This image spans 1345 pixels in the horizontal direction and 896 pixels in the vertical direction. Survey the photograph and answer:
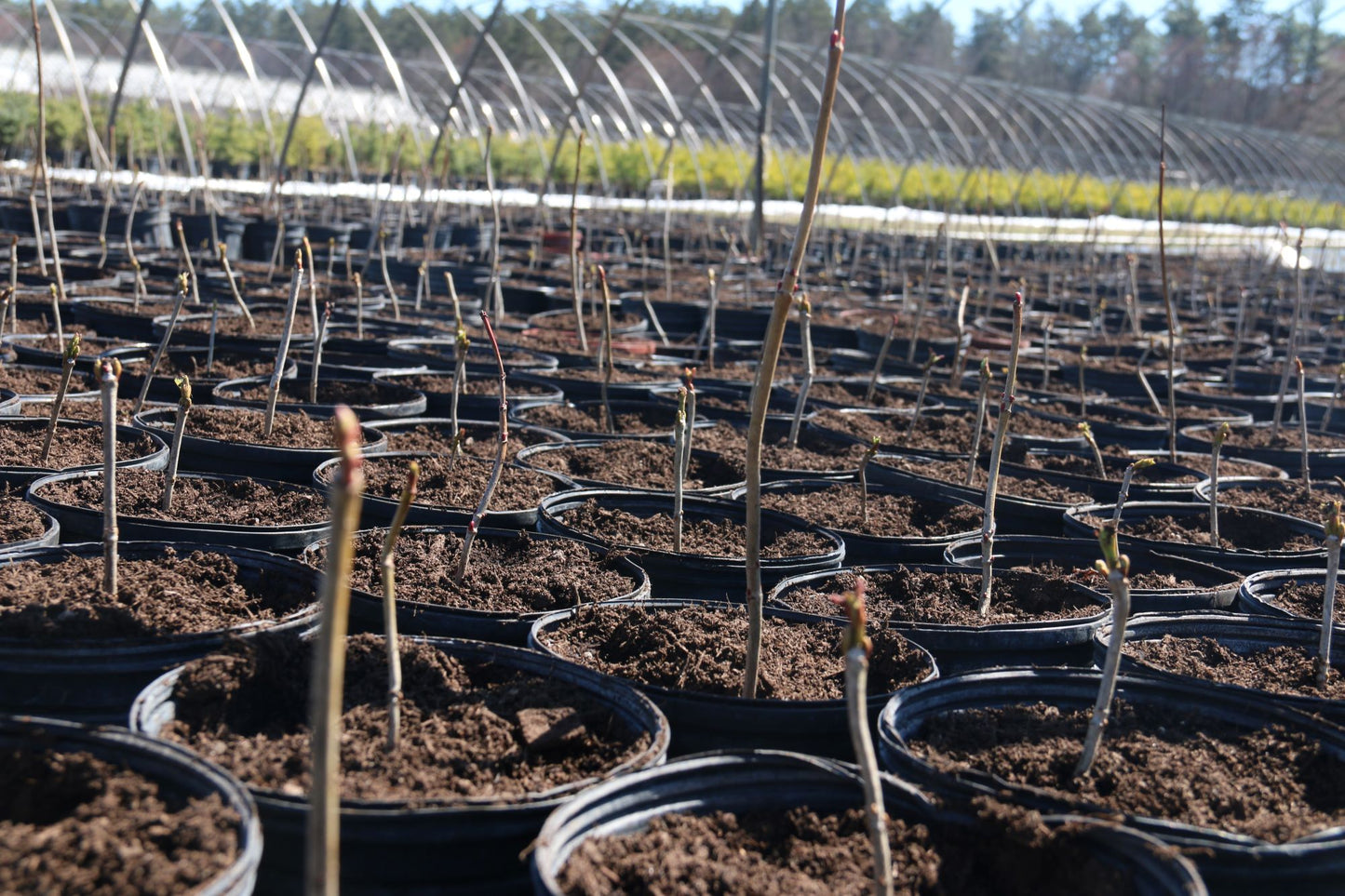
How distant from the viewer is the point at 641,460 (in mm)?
4375

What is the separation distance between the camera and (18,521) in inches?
113

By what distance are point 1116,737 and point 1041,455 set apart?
297 centimetres

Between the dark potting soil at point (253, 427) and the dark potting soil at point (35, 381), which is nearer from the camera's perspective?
the dark potting soil at point (253, 427)

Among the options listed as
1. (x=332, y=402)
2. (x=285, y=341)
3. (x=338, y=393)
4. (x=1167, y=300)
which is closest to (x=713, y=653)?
(x=285, y=341)

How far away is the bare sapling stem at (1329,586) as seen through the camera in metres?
2.33

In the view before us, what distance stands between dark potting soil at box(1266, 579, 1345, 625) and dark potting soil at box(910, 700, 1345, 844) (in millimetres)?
960

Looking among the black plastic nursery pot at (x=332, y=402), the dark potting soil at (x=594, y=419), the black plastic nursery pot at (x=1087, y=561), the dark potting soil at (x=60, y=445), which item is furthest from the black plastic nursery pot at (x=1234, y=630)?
the black plastic nursery pot at (x=332, y=402)

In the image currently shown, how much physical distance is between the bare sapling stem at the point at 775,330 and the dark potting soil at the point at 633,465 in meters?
1.85

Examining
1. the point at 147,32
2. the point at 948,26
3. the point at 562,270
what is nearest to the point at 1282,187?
the point at 948,26

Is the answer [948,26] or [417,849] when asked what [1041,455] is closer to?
[417,849]

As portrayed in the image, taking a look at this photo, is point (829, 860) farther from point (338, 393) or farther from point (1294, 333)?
point (1294, 333)

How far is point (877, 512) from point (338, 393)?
2.55m

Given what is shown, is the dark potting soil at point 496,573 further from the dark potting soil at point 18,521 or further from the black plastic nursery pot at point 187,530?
the dark potting soil at point 18,521

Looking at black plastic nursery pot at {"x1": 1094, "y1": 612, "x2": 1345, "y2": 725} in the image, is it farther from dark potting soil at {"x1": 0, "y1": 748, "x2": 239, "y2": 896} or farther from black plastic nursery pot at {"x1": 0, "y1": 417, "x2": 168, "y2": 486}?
black plastic nursery pot at {"x1": 0, "y1": 417, "x2": 168, "y2": 486}
